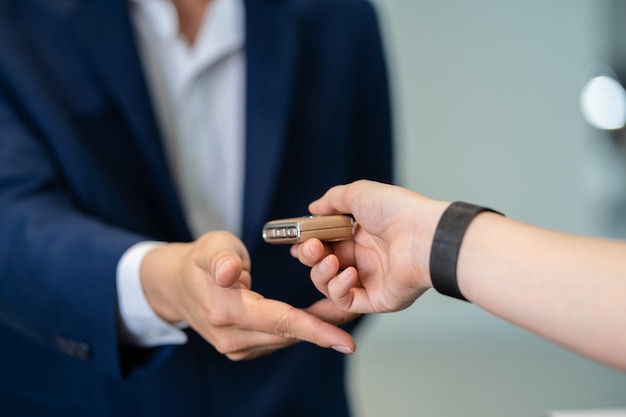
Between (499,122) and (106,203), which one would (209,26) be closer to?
(106,203)

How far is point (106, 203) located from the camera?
2.12 ft

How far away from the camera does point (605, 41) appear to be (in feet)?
7.20

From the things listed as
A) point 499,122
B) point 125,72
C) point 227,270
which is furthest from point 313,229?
point 499,122

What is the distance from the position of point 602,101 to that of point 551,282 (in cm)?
203

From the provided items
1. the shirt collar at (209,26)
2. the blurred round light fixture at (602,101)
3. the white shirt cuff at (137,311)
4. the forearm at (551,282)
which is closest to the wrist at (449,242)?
the forearm at (551,282)

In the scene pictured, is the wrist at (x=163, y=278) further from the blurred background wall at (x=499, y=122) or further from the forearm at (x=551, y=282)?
the blurred background wall at (x=499, y=122)

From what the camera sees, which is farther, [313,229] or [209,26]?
[209,26]

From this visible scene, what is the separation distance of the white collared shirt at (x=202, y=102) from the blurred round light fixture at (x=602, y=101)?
1708mm

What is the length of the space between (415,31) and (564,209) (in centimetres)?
70

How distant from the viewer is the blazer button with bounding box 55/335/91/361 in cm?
57

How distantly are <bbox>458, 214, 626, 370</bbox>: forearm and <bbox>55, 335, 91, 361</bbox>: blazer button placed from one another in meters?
0.32

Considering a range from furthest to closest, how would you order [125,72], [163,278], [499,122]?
[499,122] < [125,72] < [163,278]

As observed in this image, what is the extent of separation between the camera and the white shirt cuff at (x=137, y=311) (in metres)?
0.54

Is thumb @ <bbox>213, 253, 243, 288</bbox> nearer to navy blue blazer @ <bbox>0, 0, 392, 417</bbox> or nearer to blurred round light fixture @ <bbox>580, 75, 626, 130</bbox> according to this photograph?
navy blue blazer @ <bbox>0, 0, 392, 417</bbox>
